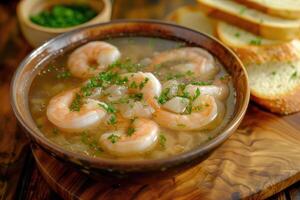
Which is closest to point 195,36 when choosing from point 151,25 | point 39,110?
Result: point 151,25

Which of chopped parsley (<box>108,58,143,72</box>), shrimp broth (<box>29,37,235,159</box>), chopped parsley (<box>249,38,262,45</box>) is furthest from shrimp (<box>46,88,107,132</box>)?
chopped parsley (<box>249,38,262,45</box>)

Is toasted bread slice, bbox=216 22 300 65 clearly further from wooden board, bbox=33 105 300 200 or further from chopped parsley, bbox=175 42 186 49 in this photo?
wooden board, bbox=33 105 300 200

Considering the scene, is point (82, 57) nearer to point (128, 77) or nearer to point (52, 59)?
point (52, 59)

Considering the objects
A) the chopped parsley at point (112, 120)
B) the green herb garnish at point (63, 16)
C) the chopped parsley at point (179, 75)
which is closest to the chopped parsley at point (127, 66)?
the chopped parsley at point (179, 75)

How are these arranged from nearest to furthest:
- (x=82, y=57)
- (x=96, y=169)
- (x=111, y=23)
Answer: (x=96, y=169) < (x=82, y=57) < (x=111, y=23)

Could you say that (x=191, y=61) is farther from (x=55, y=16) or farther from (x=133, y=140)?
(x=55, y=16)
